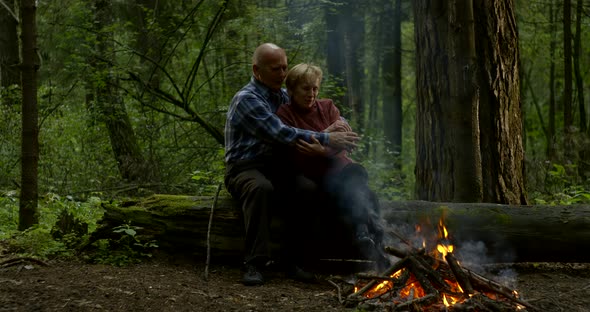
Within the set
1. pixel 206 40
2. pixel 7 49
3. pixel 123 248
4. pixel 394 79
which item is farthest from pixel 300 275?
pixel 394 79

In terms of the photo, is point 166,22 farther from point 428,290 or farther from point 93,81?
point 428,290

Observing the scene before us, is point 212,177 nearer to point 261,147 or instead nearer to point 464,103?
point 261,147

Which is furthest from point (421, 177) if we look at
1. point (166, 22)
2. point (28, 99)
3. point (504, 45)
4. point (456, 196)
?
point (166, 22)

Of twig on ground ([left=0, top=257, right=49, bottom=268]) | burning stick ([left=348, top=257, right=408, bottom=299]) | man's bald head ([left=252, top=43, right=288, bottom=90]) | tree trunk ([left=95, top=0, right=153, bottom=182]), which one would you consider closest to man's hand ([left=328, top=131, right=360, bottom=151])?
man's bald head ([left=252, top=43, right=288, bottom=90])

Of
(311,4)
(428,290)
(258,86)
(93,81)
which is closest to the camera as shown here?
(428,290)

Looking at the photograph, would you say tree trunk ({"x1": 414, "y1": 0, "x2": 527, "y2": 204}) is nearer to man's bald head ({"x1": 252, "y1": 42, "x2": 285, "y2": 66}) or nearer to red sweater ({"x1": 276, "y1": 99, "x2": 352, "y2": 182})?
red sweater ({"x1": 276, "y1": 99, "x2": 352, "y2": 182})

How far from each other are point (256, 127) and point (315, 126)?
567 millimetres

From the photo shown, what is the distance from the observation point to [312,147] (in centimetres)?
502

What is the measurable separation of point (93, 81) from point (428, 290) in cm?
817

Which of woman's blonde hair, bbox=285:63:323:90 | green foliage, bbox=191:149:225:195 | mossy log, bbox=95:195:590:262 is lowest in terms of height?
mossy log, bbox=95:195:590:262

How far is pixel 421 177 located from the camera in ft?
21.9

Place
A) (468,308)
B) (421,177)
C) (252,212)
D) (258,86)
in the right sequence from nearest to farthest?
(468,308)
(252,212)
(258,86)
(421,177)

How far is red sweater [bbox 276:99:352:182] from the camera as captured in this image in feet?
17.2

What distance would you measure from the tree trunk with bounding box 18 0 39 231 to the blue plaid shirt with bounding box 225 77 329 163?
2250 mm
